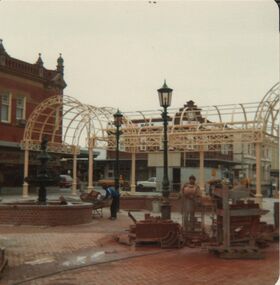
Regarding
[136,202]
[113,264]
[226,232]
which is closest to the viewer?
[113,264]

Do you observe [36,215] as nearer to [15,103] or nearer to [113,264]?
[113,264]

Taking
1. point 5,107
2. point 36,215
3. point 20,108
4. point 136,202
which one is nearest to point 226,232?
point 36,215

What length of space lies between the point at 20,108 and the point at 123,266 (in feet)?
87.1

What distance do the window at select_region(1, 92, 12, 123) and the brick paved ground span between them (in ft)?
67.7

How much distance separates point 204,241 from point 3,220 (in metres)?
7.27

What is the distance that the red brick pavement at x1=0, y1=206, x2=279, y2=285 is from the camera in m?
8.48

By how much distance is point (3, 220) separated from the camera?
16516 mm

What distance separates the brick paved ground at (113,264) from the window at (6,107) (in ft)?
67.7

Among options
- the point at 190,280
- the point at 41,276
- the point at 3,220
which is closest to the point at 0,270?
the point at 41,276

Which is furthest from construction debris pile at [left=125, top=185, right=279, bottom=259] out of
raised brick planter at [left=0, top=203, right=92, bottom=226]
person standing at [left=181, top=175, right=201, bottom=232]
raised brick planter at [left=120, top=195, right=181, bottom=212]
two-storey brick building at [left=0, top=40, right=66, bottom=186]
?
two-storey brick building at [left=0, top=40, right=66, bottom=186]

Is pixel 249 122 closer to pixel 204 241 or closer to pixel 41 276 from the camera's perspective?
pixel 204 241

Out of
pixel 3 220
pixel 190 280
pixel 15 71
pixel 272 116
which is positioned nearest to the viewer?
pixel 190 280

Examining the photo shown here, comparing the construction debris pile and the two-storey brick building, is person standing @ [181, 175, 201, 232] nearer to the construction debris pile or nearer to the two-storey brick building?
the construction debris pile

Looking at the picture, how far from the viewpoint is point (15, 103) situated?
34156 mm
